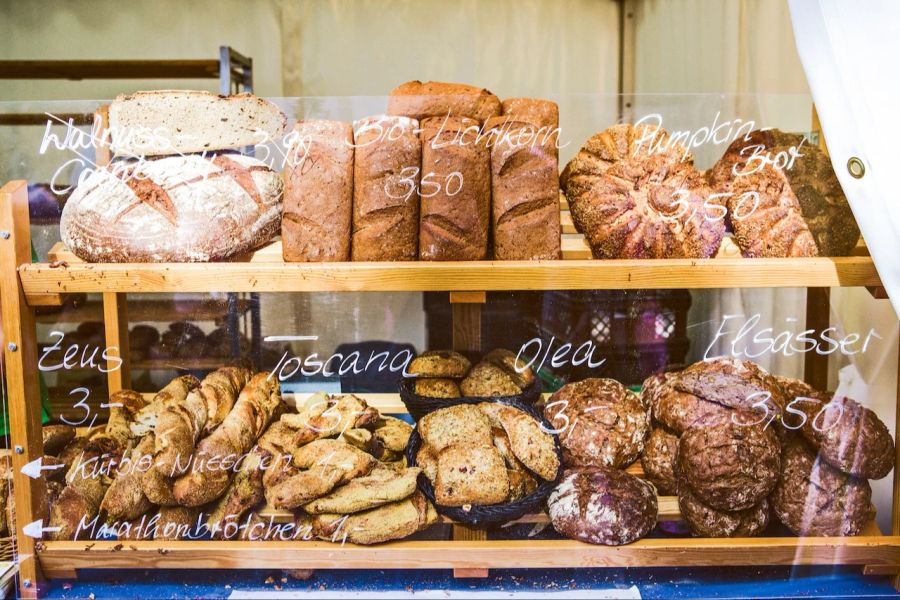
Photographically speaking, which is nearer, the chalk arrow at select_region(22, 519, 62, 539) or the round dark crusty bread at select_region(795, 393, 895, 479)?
the chalk arrow at select_region(22, 519, 62, 539)

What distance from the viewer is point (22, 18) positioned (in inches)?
66.1

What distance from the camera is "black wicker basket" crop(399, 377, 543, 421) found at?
6.55 ft

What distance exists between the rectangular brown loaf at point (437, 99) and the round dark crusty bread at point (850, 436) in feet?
4.30

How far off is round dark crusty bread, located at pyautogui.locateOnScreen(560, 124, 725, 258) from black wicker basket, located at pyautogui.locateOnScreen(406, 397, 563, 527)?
539mm

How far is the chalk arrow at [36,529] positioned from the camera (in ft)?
Answer: 5.89

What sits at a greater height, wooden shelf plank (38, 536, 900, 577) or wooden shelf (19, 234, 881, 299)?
wooden shelf (19, 234, 881, 299)

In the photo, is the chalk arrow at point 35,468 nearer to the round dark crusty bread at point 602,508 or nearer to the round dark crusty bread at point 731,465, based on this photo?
the round dark crusty bread at point 602,508

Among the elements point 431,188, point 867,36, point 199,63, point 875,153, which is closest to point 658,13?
point 867,36

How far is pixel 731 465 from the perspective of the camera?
6.01ft

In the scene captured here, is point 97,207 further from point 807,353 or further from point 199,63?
point 807,353

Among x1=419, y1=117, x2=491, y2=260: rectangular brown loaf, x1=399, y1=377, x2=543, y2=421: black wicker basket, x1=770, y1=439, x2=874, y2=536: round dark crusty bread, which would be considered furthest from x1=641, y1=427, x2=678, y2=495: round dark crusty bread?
x1=419, y1=117, x2=491, y2=260: rectangular brown loaf

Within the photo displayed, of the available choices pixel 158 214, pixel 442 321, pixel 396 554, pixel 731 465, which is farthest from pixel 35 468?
pixel 731 465

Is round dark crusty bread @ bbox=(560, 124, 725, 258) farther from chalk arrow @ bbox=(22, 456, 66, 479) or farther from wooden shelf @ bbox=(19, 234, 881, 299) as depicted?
chalk arrow @ bbox=(22, 456, 66, 479)

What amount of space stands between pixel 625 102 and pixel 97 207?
56.5 inches
